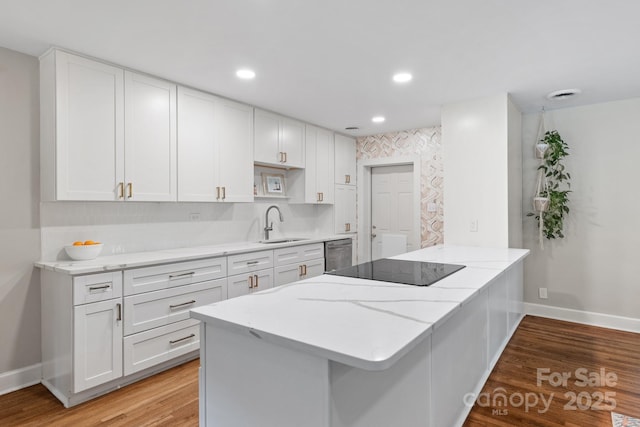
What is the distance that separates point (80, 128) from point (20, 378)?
5.90ft

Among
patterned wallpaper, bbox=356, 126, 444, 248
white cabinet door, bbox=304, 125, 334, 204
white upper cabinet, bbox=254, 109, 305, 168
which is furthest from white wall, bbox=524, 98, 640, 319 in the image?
white upper cabinet, bbox=254, 109, 305, 168

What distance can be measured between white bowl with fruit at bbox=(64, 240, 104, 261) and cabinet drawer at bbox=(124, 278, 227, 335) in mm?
451

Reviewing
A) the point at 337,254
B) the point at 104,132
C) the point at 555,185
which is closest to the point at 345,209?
the point at 337,254

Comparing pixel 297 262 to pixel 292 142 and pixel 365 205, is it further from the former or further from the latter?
pixel 365 205

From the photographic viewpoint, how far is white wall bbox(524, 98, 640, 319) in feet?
11.8

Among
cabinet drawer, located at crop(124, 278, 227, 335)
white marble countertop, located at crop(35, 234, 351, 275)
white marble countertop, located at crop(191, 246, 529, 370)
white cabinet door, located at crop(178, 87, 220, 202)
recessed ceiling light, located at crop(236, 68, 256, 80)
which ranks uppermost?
recessed ceiling light, located at crop(236, 68, 256, 80)

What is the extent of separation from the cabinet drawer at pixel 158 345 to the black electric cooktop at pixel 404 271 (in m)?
1.43

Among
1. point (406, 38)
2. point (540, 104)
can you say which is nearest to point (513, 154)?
point (540, 104)

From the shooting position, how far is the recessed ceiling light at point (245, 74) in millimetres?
2805

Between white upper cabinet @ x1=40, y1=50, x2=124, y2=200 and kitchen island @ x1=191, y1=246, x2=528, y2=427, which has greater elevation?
white upper cabinet @ x1=40, y1=50, x2=124, y2=200

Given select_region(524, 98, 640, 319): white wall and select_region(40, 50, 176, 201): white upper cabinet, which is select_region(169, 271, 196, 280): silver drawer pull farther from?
select_region(524, 98, 640, 319): white wall

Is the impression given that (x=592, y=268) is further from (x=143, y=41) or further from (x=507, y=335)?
(x=143, y=41)

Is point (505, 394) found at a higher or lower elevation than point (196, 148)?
lower

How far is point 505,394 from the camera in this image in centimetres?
234
